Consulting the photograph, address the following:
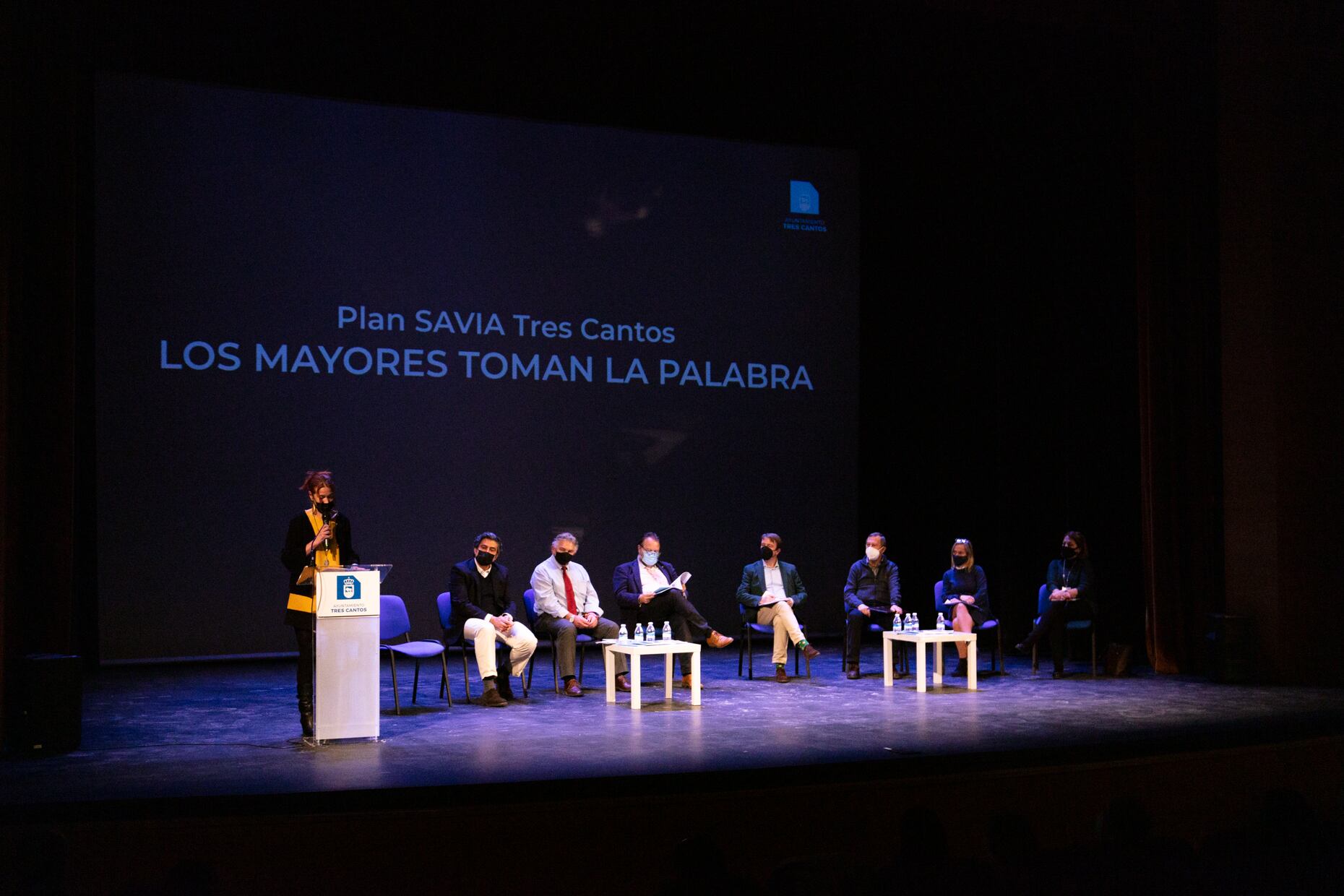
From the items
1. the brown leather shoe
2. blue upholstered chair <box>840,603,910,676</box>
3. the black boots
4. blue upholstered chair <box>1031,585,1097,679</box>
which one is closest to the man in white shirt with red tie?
the brown leather shoe

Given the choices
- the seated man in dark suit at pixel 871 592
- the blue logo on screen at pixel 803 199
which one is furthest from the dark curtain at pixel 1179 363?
the blue logo on screen at pixel 803 199

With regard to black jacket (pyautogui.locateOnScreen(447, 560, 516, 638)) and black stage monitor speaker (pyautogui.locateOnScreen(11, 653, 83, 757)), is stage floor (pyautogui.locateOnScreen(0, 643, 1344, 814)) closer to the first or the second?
black stage monitor speaker (pyautogui.locateOnScreen(11, 653, 83, 757))

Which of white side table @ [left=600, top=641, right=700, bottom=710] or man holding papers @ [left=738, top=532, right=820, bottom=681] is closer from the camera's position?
white side table @ [left=600, top=641, right=700, bottom=710]

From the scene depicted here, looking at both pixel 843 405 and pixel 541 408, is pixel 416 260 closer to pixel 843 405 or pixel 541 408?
pixel 541 408

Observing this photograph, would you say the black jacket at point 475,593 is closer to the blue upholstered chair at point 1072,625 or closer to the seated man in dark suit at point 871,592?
the seated man in dark suit at point 871,592

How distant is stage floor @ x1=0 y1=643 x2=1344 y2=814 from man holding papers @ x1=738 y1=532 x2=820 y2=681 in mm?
286

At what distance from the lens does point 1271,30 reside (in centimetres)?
749

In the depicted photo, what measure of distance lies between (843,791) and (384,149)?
19.0 ft

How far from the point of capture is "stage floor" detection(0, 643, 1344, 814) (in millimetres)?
4547

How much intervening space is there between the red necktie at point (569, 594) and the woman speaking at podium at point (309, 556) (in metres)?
1.87

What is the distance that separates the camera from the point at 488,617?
A: 6.69 meters

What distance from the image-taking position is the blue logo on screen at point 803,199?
30.6ft

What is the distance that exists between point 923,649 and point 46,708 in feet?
14.5

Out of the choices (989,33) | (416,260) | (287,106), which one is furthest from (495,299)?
(989,33)
